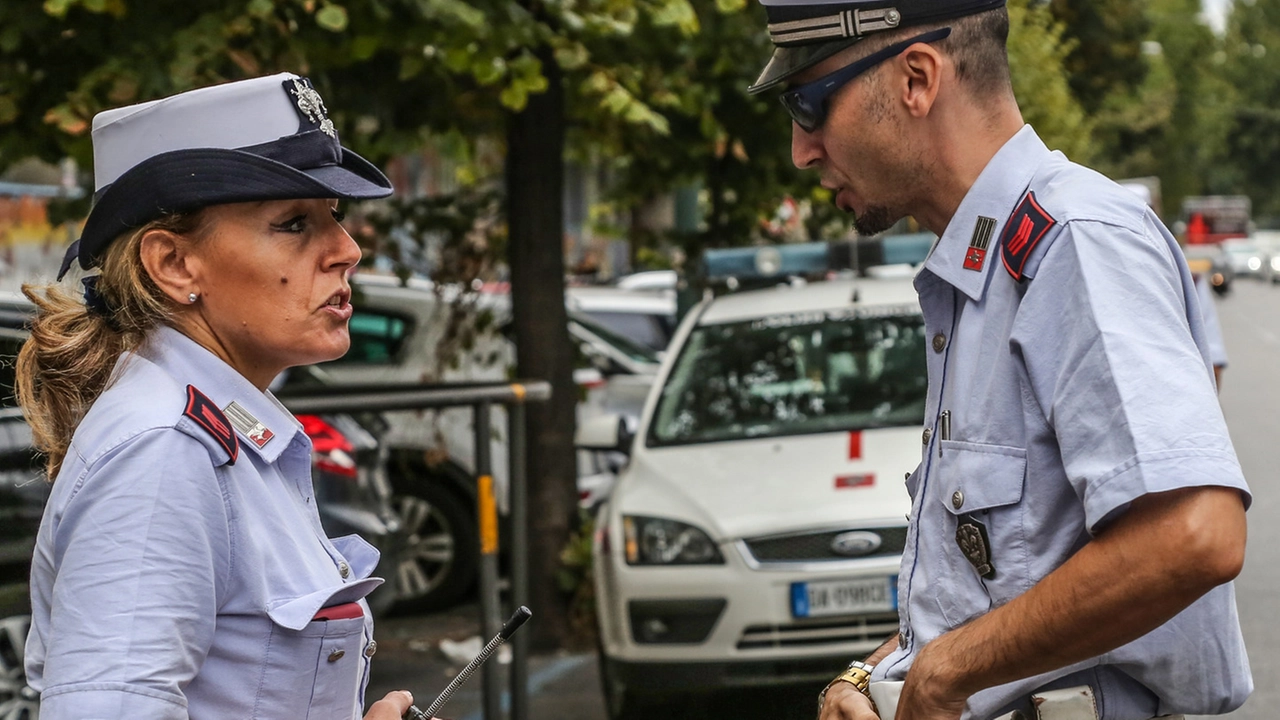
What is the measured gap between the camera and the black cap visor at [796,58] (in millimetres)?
1977

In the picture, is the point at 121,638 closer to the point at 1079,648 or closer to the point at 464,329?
the point at 1079,648

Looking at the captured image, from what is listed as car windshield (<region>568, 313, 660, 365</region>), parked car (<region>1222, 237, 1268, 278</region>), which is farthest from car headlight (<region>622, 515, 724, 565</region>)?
parked car (<region>1222, 237, 1268, 278</region>)

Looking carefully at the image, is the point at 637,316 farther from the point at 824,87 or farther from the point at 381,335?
the point at 824,87

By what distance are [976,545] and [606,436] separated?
4862 millimetres

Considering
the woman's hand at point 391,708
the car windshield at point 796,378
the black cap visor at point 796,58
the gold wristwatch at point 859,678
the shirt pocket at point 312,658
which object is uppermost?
the black cap visor at point 796,58

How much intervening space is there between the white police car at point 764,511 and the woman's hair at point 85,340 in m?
3.71

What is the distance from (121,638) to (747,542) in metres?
4.05

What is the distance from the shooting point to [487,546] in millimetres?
5117

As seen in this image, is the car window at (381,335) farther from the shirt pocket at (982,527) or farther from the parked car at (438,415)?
the shirt pocket at (982,527)

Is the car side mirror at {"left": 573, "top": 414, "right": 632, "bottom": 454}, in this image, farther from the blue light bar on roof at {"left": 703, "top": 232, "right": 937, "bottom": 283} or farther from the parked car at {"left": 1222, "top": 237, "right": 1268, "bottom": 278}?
the parked car at {"left": 1222, "top": 237, "right": 1268, "bottom": 278}

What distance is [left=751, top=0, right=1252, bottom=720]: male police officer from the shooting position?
1.62m

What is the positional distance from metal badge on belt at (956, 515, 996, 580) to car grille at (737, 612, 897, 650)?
143 inches

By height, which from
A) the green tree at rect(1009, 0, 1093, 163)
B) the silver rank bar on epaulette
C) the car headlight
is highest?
the green tree at rect(1009, 0, 1093, 163)

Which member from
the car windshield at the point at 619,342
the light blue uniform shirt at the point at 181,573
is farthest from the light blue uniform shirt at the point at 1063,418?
the car windshield at the point at 619,342
